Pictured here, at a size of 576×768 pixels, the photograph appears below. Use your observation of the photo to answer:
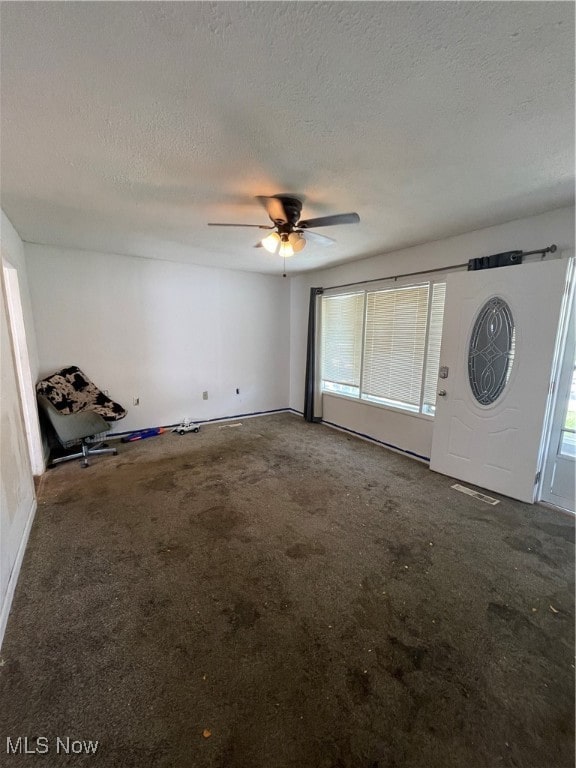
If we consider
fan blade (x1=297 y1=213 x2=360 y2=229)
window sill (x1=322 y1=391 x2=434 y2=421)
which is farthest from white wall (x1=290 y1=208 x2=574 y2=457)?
fan blade (x1=297 y1=213 x2=360 y2=229)

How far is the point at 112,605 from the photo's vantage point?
5.39 feet

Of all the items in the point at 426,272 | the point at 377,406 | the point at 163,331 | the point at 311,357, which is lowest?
the point at 377,406

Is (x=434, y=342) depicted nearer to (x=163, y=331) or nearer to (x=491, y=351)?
(x=491, y=351)

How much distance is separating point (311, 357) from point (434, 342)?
194 centimetres

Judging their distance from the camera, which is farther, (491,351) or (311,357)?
(311,357)

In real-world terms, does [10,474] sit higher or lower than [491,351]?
lower

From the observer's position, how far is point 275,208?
216cm

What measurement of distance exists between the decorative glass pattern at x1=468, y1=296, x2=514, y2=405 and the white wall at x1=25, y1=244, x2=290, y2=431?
3.24 m

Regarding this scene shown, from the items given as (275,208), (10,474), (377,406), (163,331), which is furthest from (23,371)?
(377,406)

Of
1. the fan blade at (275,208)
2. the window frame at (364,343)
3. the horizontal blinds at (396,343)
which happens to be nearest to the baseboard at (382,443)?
the window frame at (364,343)

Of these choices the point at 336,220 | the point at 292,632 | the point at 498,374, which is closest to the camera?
the point at 292,632

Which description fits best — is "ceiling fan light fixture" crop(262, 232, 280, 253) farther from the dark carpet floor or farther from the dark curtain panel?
the dark curtain panel

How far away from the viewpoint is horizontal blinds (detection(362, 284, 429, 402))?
3512 millimetres

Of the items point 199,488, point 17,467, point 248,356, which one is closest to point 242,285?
point 248,356
